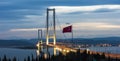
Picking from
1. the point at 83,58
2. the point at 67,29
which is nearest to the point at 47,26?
the point at 67,29

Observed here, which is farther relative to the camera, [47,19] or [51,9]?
[51,9]

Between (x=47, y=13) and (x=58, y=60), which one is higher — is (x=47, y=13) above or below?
above

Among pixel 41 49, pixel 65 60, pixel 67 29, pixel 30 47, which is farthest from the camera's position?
pixel 30 47

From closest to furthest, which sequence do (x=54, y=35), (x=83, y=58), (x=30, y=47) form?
(x=83, y=58) → (x=54, y=35) → (x=30, y=47)

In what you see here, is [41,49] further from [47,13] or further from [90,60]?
[90,60]

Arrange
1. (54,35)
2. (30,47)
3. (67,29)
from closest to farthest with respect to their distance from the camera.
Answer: (67,29) < (54,35) < (30,47)

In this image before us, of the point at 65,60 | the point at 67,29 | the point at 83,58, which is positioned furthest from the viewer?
the point at 67,29

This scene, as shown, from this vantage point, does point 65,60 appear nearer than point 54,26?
Yes

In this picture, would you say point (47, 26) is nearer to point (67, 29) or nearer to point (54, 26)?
point (54, 26)

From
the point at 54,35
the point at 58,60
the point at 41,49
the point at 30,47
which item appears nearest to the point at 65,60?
the point at 58,60
